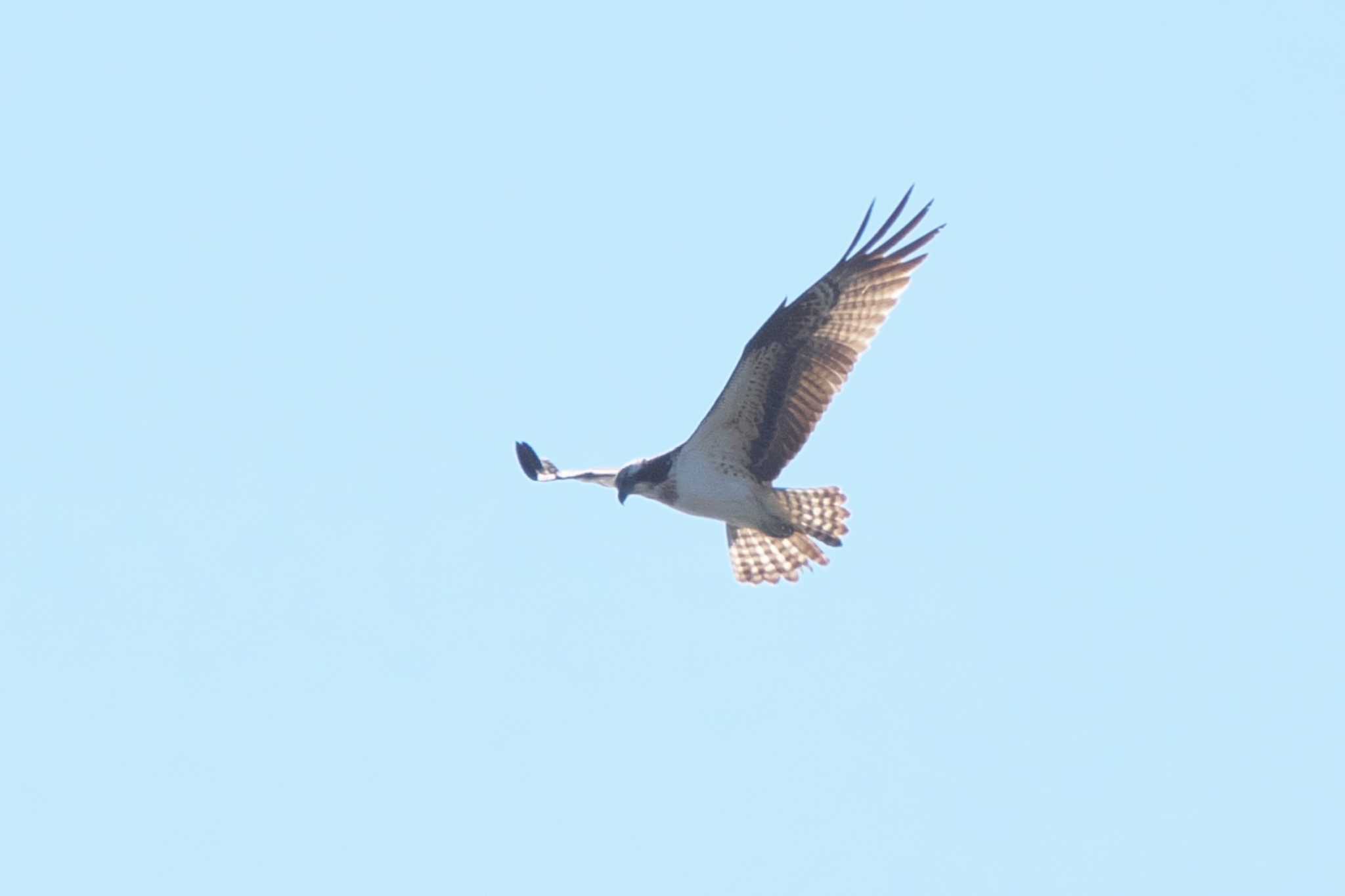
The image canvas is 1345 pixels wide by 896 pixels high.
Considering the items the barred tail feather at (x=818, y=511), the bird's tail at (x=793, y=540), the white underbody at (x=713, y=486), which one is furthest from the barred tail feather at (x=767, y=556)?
the white underbody at (x=713, y=486)

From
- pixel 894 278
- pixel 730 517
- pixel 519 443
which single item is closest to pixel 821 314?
pixel 894 278

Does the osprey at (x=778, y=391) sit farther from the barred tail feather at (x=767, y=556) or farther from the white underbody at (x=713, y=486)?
the barred tail feather at (x=767, y=556)

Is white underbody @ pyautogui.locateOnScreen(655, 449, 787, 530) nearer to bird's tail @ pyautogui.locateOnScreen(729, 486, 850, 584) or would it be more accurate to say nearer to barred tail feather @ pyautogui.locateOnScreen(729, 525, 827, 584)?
bird's tail @ pyautogui.locateOnScreen(729, 486, 850, 584)

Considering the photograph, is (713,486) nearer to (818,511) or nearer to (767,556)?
(818,511)

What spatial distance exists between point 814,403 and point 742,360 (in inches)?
23.4

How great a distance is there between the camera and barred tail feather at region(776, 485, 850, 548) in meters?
15.2

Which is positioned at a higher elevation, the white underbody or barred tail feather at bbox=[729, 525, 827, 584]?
the white underbody

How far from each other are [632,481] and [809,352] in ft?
5.04

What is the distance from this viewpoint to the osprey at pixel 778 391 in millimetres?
14516

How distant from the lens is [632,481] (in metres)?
15.0

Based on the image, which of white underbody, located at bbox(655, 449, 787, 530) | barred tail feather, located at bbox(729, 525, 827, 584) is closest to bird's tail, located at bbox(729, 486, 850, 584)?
barred tail feather, located at bbox(729, 525, 827, 584)

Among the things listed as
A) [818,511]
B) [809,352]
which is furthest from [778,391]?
[818,511]

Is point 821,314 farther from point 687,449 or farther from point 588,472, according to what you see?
point 588,472

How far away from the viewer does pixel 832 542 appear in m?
15.4
